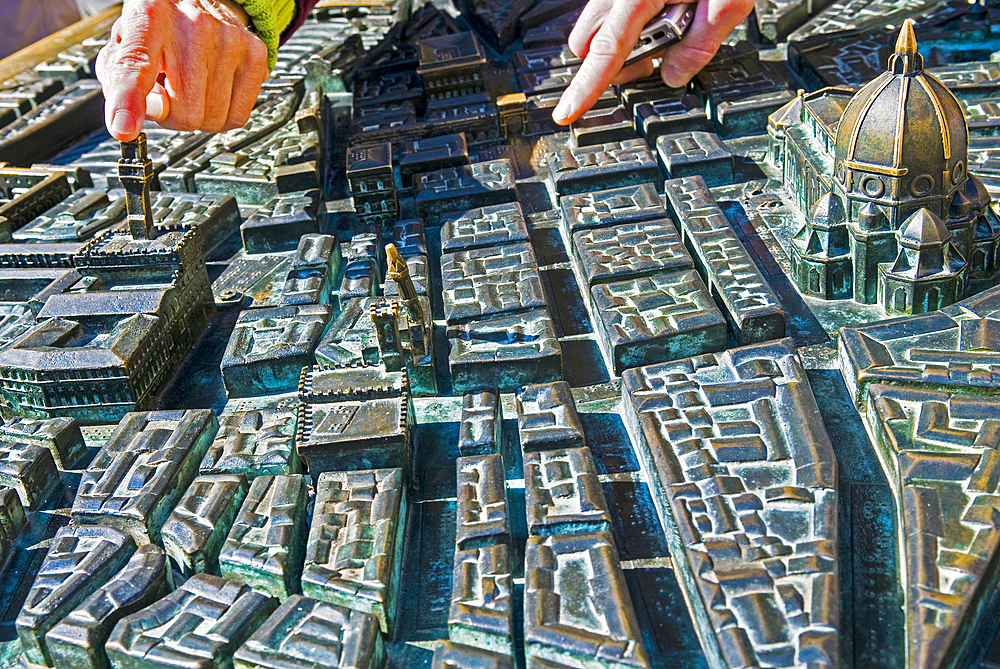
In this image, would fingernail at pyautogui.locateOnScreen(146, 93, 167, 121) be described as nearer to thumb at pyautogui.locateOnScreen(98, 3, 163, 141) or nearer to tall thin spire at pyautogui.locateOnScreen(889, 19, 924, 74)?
thumb at pyautogui.locateOnScreen(98, 3, 163, 141)

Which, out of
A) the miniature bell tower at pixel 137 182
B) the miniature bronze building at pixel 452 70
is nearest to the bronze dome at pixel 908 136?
the miniature bronze building at pixel 452 70

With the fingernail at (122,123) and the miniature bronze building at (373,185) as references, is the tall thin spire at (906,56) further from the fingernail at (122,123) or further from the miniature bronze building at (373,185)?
the fingernail at (122,123)

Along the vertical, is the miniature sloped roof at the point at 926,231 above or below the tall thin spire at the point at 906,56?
below

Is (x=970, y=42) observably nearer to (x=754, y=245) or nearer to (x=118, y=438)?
(x=754, y=245)

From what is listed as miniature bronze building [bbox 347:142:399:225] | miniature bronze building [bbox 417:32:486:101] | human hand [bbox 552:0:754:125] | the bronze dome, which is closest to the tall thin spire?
the bronze dome

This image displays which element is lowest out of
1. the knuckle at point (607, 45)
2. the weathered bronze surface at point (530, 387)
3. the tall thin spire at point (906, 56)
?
the weathered bronze surface at point (530, 387)

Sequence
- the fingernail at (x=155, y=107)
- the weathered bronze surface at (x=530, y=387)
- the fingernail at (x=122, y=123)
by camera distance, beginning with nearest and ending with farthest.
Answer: the weathered bronze surface at (x=530, y=387), the fingernail at (x=122, y=123), the fingernail at (x=155, y=107)

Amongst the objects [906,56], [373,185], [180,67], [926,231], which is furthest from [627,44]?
[180,67]

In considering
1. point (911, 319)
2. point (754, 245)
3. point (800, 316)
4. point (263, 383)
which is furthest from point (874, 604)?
point (263, 383)
